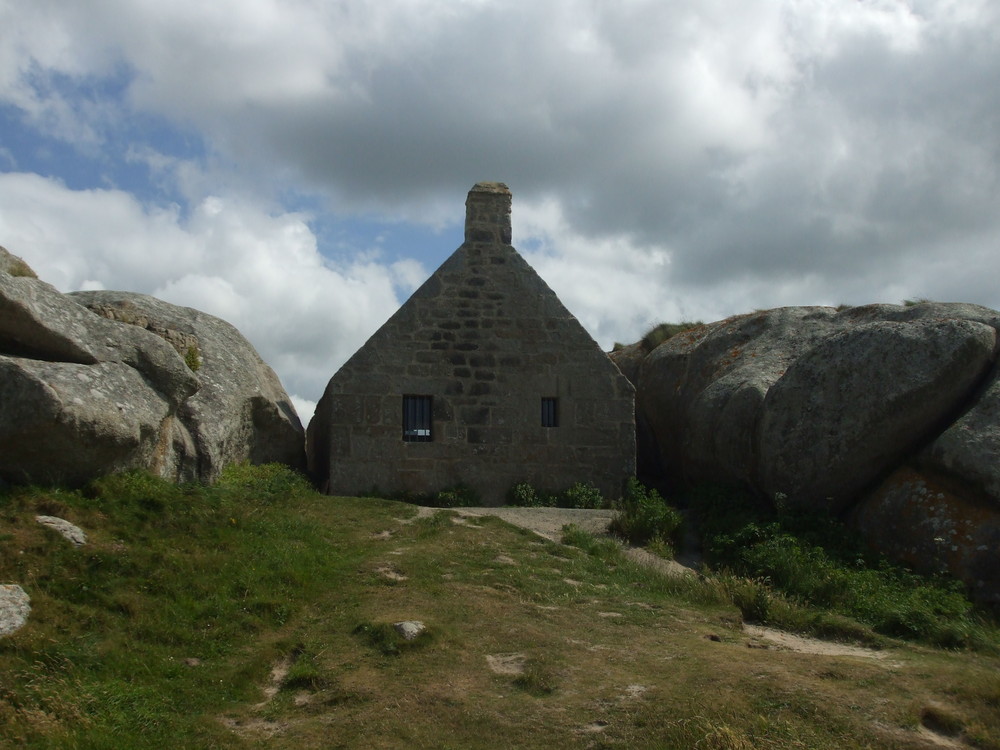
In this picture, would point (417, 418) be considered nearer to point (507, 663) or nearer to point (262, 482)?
point (262, 482)

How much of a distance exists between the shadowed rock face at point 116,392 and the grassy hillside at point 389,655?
18.5 inches

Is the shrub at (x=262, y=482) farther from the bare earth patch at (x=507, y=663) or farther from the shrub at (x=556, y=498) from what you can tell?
the bare earth patch at (x=507, y=663)

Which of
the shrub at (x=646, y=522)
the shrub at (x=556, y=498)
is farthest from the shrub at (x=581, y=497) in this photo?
the shrub at (x=646, y=522)

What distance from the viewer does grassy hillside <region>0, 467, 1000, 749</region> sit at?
7.05m

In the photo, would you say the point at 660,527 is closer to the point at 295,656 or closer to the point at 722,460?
the point at 722,460

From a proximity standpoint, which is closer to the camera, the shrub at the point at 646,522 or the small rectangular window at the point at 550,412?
the shrub at the point at 646,522

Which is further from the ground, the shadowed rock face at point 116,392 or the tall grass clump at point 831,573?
the shadowed rock face at point 116,392

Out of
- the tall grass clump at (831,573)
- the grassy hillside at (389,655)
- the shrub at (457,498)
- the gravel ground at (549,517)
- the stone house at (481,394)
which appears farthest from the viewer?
the stone house at (481,394)

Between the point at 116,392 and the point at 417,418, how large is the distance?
6.09 metres

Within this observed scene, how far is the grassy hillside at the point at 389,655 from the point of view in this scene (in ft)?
23.1

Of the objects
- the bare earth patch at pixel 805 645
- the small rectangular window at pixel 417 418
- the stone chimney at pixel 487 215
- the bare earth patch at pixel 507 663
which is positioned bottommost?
the bare earth patch at pixel 805 645

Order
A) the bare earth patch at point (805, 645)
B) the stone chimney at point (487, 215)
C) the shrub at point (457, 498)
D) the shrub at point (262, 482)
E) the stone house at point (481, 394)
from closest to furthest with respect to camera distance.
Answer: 1. the bare earth patch at point (805, 645)
2. the shrub at point (262, 482)
3. the shrub at point (457, 498)
4. the stone house at point (481, 394)
5. the stone chimney at point (487, 215)

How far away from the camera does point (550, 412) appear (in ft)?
56.5

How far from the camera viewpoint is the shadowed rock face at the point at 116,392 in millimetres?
10180
